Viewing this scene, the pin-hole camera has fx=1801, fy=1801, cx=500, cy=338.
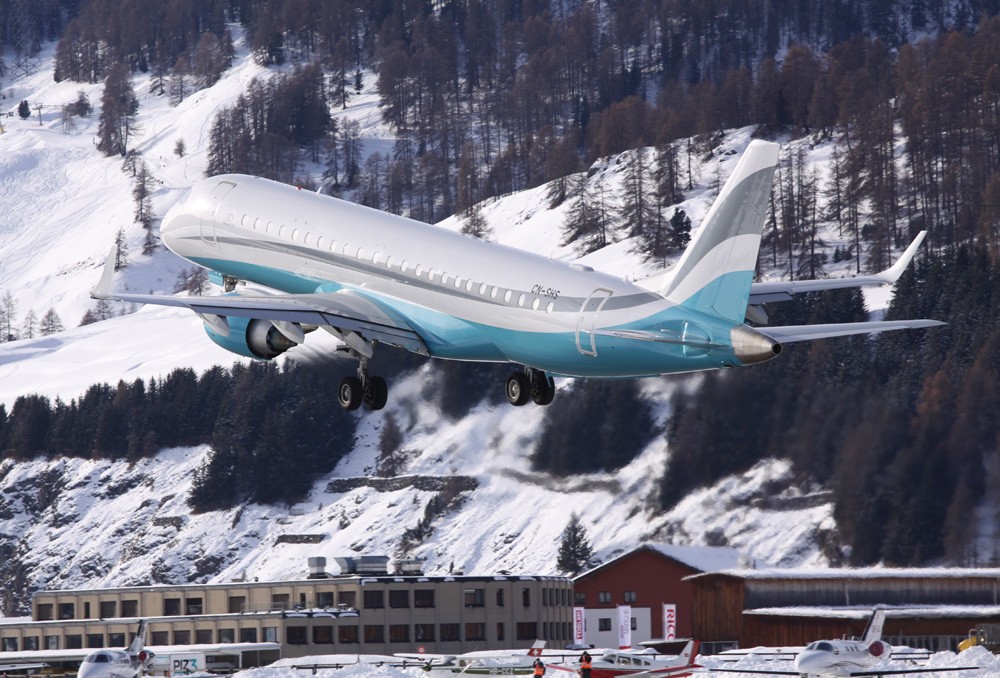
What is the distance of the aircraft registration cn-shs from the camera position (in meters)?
51.2

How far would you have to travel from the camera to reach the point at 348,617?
403ft

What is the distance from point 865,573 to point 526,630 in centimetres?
2895

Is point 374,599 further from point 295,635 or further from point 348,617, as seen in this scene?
point 295,635

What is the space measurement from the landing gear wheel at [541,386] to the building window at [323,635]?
6480cm

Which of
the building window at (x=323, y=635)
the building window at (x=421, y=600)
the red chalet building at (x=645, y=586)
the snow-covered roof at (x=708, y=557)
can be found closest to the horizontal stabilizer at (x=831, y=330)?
the snow-covered roof at (x=708, y=557)

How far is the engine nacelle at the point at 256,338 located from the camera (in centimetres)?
6178

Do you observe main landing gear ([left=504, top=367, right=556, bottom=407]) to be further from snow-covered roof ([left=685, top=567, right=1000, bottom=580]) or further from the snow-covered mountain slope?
snow-covered roof ([left=685, top=567, right=1000, bottom=580])

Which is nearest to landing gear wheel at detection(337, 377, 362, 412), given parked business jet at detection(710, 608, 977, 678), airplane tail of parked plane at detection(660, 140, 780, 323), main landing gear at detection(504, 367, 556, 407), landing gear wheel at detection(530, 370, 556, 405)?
main landing gear at detection(504, 367, 556, 407)

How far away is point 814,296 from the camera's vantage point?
13875 centimetres

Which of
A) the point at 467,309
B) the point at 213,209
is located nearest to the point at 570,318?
the point at 467,309

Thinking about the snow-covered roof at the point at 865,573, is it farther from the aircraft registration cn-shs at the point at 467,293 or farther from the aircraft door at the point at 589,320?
the aircraft door at the point at 589,320

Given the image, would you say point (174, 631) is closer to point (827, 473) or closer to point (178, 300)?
point (827, 473)

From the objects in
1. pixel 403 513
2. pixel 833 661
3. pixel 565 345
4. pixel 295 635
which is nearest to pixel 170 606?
pixel 295 635

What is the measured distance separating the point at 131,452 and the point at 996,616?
3727 inches
